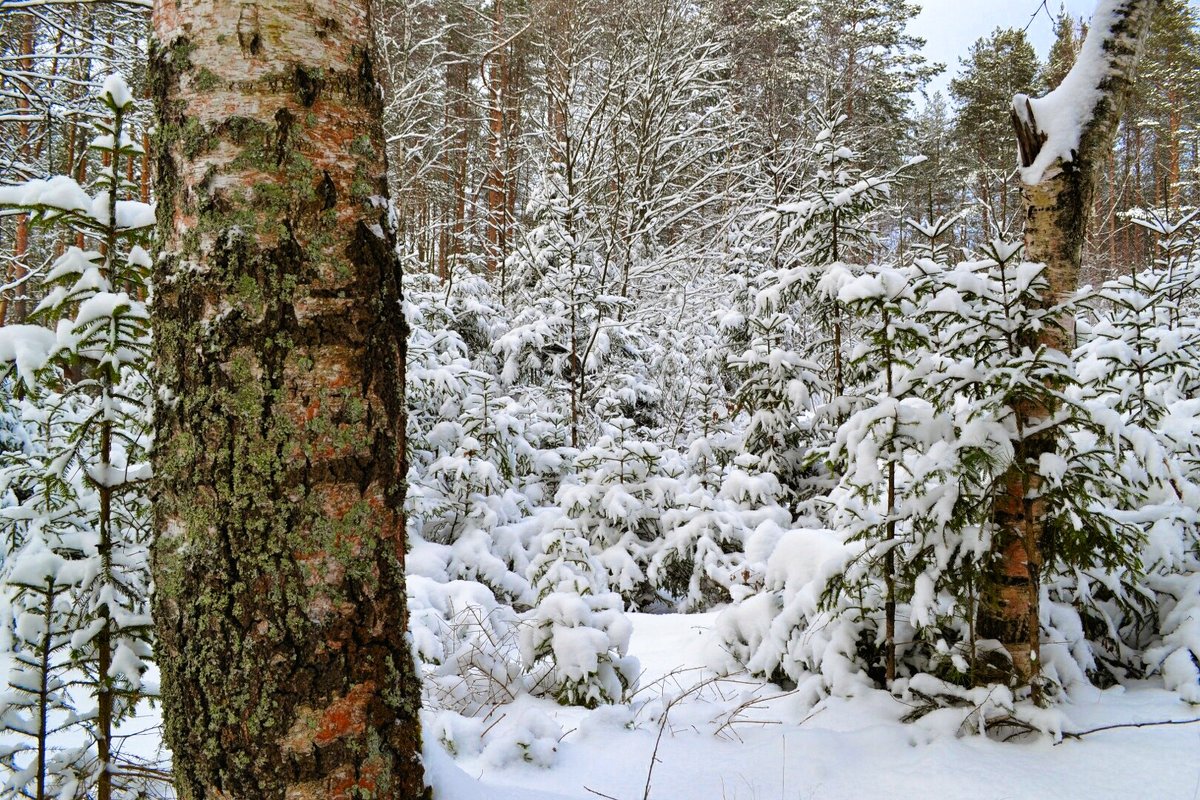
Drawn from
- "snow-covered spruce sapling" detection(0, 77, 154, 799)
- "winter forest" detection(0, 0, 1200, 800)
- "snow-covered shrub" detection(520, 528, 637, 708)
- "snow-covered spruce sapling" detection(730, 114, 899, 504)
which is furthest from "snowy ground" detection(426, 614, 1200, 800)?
"snow-covered spruce sapling" detection(730, 114, 899, 504)

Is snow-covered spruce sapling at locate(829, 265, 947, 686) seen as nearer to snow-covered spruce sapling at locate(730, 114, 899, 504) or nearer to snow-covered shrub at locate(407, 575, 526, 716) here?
snow-covered spruce sapling at locate(730, 114, 899, 504)

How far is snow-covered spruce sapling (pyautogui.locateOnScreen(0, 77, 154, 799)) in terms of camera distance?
168 centimetres

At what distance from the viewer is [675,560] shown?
526cm

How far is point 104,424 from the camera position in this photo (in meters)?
1.76

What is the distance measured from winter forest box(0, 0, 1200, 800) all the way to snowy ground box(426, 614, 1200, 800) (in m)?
0.02

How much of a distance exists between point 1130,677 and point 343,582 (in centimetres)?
358

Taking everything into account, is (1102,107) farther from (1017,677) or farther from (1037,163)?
(1017,677)

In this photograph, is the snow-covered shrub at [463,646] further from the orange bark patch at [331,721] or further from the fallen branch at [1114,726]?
the fallen branch at [1114,726]

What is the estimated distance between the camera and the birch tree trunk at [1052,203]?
2.56 m

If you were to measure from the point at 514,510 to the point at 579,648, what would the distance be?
2.93m

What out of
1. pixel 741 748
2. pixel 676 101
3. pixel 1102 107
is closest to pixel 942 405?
pixel 1102 107

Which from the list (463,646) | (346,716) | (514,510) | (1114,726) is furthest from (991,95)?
(346,716)

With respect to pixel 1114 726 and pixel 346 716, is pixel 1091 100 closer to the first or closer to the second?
pixel 1114 726

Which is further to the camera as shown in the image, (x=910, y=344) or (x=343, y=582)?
(x=910, y=344)
